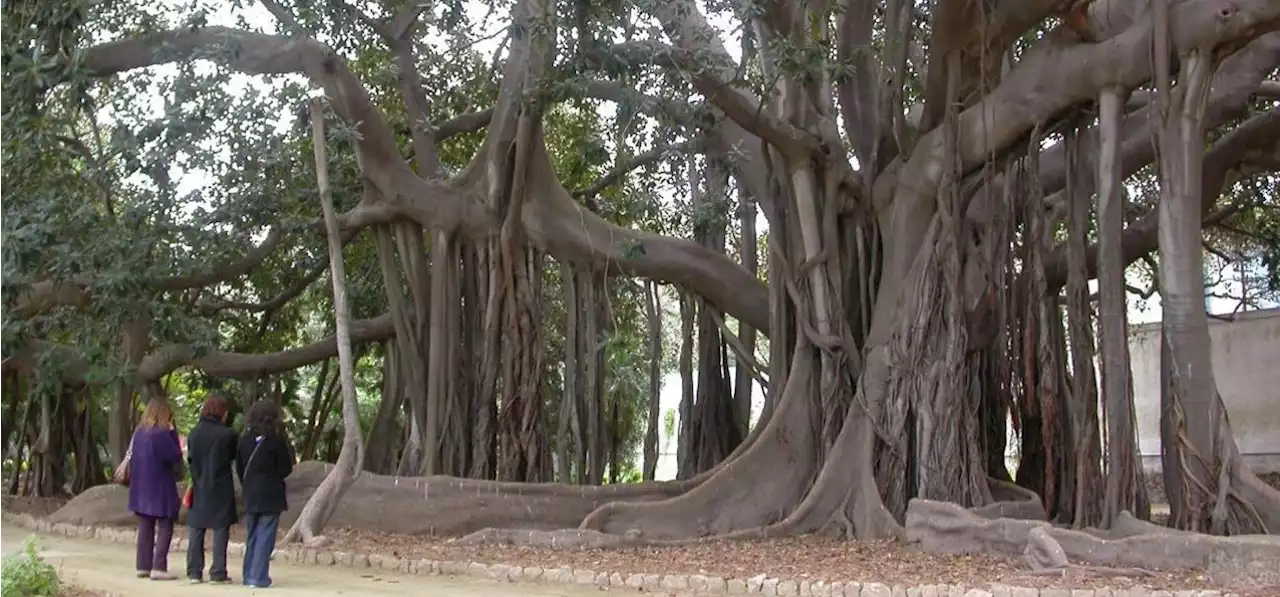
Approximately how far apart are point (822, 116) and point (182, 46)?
449 cm

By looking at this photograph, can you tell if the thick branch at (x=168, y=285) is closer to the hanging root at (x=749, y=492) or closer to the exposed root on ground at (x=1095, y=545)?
the hanging root at (x=749, y=492)

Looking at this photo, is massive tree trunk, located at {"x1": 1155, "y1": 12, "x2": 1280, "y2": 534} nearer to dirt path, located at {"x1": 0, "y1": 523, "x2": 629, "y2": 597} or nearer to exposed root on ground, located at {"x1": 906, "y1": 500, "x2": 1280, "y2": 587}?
exposed root on ground, located at {"x1": 906, "y1": 500, "x2": 1280, "y2": 587}

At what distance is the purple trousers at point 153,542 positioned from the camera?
6.50m

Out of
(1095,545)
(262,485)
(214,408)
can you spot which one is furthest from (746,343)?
(262,485)

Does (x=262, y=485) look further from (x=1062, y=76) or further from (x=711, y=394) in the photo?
(x=711, y=394)

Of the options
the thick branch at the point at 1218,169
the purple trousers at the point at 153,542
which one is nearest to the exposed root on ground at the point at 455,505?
the purple trousers at the point at 153,542

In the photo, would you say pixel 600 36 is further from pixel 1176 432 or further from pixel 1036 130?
pixel 1176 432

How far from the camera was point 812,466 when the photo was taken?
921cm

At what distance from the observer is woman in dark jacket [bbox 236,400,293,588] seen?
6113 millimetres

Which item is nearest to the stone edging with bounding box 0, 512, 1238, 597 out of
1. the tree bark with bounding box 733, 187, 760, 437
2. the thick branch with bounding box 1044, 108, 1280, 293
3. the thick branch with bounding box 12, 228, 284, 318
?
the thick branch with bounding box 12, 228, 284, 318

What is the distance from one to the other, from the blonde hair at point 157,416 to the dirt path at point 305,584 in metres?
0.77

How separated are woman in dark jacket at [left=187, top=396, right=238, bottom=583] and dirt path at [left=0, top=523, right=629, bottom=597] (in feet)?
0.45

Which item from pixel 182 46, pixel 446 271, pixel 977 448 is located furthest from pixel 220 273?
pixel 977 448

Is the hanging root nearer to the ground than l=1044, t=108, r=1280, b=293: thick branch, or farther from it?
nearer to the ground
